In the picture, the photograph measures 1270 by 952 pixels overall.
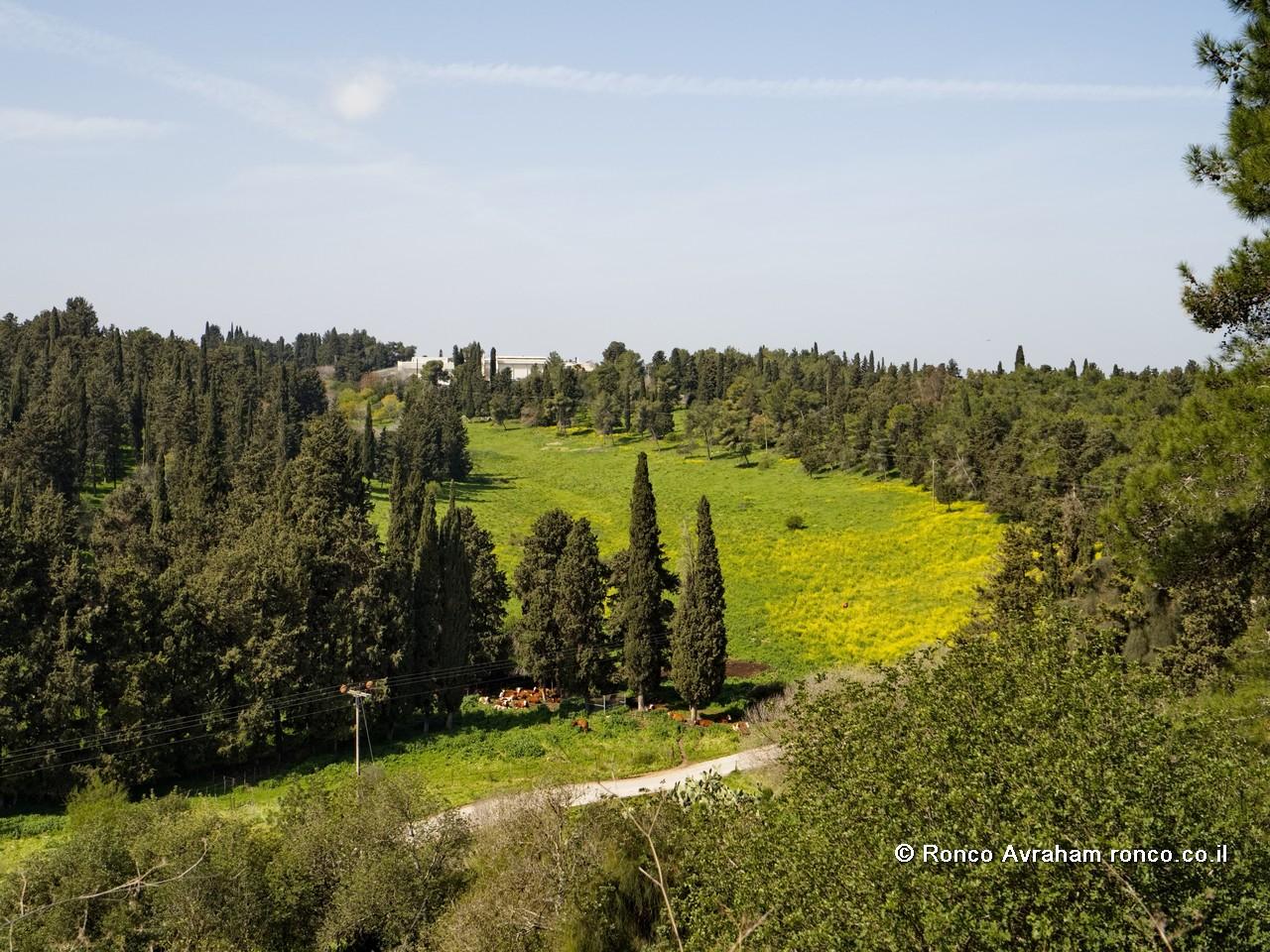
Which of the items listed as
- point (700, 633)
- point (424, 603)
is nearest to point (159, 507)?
point (424, 603)

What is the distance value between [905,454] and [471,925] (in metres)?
90.1

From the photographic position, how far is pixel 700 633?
45.6m

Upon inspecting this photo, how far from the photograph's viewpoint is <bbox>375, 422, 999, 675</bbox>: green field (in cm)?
5928

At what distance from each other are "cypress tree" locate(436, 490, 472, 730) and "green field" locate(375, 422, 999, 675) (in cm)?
1674

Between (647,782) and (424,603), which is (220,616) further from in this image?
(647,782)

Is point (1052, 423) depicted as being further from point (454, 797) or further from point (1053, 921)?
point (1053, 921)

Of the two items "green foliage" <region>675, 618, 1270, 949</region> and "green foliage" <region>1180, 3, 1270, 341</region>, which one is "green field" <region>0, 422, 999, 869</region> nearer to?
"green foliage" <region>675, 618, 1270, 949</region>

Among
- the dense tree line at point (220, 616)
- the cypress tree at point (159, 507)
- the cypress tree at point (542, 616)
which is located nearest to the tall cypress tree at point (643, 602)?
the cypress tree at point (542, 616)

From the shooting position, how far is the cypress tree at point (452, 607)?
4806cm

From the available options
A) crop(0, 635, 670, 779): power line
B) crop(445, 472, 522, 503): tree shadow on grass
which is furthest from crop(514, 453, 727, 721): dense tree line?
crop(445, 472, 522, 503): tree shadow on grass

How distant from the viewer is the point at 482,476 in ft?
378

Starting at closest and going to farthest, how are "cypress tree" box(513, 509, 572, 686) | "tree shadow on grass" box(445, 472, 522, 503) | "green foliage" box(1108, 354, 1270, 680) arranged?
"green foliage" box(1108, 354, 1270, 680)
"cypress tree" box(513, 509, 572, 686)
"tree shadow on grass" box(445, 472, 522, 503)

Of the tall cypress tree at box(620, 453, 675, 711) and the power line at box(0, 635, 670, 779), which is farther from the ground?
the tall cypress tree at box(620, 453, 675, 711)

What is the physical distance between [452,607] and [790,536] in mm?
41815
